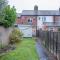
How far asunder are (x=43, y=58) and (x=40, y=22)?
5005 centimetres

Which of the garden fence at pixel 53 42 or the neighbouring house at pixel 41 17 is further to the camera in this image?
the neighbouring house at pixel 41 17

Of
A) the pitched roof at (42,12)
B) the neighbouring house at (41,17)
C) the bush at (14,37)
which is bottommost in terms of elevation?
the bush at (14,37)

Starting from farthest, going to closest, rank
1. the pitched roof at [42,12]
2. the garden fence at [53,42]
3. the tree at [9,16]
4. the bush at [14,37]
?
the pitched roof at [42,12]
the bush at [14,37]
the tree at [9,16]
the garden fence at [53,42]

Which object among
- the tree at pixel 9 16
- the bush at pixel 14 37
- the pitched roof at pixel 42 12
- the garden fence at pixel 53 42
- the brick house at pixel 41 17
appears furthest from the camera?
the pitched roof at pixel 42 12

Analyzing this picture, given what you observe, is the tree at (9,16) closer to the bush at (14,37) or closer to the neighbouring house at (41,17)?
the bush at (14,37)

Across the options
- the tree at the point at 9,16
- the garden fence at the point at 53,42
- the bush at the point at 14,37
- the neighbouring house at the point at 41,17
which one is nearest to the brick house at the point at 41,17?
the neighbouring house at the point at 41,17

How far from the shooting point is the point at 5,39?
73.1 ft

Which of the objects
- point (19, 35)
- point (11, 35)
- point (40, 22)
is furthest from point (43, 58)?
point (40, 22)

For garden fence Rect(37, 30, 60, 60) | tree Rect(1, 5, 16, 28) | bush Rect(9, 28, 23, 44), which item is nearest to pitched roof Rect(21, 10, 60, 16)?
bush Rect(9, 28, 23, 44)

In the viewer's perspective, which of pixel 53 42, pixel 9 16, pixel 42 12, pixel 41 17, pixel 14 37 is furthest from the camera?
pixel 42 12

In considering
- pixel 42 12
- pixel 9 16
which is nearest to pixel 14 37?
pixel 9 16

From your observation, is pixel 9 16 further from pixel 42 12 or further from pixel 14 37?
pixel 42 12

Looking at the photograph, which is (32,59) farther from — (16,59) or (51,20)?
(51,20)

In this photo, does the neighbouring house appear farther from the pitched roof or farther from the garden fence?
the garden fence
